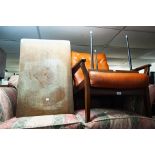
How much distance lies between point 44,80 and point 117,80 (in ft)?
2.17

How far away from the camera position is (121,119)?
1.32 meters

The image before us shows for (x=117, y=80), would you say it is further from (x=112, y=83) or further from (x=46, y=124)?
(x=46, y=124)

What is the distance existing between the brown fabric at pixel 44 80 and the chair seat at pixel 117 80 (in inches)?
12.6

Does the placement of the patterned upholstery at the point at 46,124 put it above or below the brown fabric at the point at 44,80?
below

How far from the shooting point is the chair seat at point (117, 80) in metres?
1.47

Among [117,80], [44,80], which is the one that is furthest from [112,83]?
[44,80]

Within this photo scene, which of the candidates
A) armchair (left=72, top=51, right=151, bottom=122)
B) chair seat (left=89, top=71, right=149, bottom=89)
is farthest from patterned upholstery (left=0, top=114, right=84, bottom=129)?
chair seat (left=89, top=71, right=149, bottom=89)

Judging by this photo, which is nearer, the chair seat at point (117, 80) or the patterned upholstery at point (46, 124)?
the patterned upholstery at point (46, 124)

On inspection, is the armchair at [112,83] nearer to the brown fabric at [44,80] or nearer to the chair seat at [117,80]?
the chair seat at [117,80]

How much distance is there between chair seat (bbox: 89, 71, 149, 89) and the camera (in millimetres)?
1467

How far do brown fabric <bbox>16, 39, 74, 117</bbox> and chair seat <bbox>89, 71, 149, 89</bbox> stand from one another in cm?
32

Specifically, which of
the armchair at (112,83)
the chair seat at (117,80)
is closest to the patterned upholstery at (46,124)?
the armchair at (112,83)
